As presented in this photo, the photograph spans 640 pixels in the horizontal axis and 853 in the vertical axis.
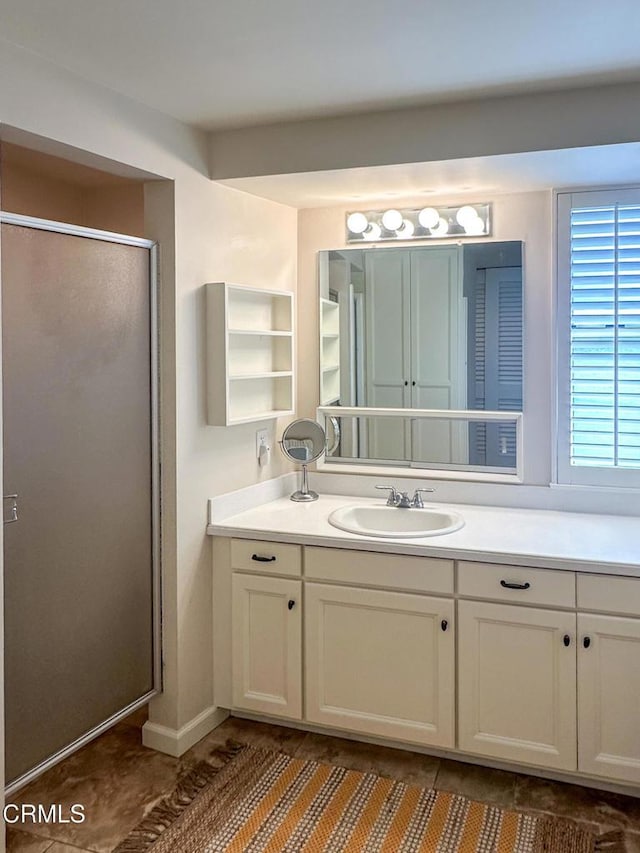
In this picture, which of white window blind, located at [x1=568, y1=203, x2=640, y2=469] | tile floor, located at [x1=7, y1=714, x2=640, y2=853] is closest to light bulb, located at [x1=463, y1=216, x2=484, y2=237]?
white window blind, located at [x1=568, y1=203, x2=640, y2=469]

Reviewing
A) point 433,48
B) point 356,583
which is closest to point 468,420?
point 356,583

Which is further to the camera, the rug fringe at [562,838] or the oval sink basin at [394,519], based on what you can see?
the oval sink basin at [394,519]

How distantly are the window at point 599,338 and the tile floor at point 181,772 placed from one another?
3.95 ft

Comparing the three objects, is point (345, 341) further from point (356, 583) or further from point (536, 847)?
point (536, 847)

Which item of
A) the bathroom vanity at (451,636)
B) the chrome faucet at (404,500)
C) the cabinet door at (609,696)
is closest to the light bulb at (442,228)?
the chrome faucet at (404,500)

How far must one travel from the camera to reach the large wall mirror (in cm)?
323

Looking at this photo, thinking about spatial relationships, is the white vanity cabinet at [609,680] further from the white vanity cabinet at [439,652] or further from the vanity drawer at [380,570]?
the vanity drawer at [380,570]

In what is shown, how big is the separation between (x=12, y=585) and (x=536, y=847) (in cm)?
174

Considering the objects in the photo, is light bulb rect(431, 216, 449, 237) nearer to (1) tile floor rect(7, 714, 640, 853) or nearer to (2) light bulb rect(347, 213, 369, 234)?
(2) light bulb rect(347, 213, 369, 234)

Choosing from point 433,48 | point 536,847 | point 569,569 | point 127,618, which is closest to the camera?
point 433,48

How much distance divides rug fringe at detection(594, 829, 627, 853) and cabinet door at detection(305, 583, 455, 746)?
1.78 feet

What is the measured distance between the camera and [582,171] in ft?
9.10

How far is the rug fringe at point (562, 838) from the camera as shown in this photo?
2273mm

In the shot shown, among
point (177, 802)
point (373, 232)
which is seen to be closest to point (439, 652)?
point (177, 802)
